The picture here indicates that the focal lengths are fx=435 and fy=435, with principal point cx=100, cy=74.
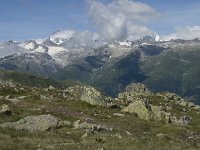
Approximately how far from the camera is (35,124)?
41.1 m

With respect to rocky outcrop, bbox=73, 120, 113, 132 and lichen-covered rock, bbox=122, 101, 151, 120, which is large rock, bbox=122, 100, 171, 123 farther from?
rocky outcrop, bbox=73, 120, 113, 132

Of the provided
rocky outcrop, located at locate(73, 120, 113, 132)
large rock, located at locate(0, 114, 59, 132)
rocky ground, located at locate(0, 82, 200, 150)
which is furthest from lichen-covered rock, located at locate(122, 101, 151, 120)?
large rock, located at locate(0, 114, 59, 132)

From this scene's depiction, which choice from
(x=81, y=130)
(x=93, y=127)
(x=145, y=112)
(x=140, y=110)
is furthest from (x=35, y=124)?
(x=140, y=110)

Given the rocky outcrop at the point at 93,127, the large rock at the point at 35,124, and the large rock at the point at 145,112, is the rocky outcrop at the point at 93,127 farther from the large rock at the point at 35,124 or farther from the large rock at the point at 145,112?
the large rock at the point at 145,112

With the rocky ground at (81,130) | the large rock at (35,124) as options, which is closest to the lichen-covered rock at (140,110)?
the rocky ground at (81,130)

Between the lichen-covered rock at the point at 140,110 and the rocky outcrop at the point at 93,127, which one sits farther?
the lichen-covered rock at the point at 140,110

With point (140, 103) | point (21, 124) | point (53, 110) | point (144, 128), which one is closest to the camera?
point (21, 124)

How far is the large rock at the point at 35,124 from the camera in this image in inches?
1550

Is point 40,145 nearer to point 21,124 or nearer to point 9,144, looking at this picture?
point 9,144

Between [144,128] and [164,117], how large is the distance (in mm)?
21687

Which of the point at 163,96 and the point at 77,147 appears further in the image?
the point at 163,96

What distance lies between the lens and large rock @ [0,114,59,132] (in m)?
39.4

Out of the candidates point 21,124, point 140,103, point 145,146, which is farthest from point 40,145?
point 140,103

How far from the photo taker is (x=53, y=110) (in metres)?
59.1
